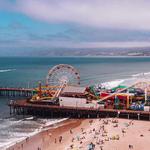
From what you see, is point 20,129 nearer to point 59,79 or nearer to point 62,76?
point 59,79

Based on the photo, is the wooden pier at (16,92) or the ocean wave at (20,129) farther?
the wooden pier at (16,92)

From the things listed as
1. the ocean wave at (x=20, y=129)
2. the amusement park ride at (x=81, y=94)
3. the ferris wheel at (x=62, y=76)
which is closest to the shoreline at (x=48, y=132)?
the ocean wave at (x=20, y=129)

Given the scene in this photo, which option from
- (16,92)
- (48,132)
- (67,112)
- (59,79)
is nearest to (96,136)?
(48,132)

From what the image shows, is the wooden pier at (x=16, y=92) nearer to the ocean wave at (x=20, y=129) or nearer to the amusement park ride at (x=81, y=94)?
the amusement park ride at (x=81, y=94)

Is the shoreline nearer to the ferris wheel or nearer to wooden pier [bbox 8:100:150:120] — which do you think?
wooden pier [bbox 8:100:150:120]

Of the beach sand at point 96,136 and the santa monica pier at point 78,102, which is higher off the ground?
the santa monica pier at point 78,102

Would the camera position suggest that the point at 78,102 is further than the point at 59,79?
No

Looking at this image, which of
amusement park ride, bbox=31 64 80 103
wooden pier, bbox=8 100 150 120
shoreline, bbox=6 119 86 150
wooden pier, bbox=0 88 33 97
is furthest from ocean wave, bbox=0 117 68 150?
wooden pier, bbox=0 88 33 97
